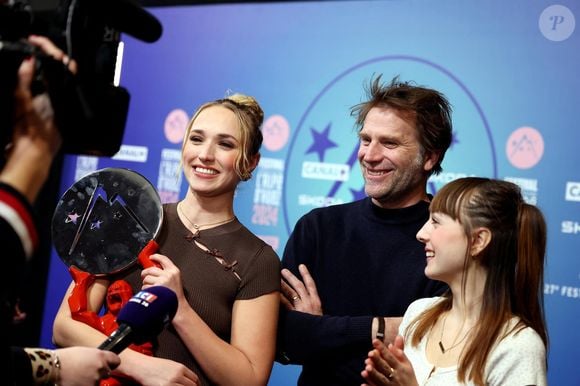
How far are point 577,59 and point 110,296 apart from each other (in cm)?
236

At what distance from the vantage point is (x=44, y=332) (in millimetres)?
5008

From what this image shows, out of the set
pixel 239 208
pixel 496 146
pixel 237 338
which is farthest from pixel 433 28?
pixel 237 338

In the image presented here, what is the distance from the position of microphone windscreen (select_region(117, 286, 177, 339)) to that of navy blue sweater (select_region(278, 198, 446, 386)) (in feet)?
2.45

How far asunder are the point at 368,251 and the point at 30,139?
1.53 m

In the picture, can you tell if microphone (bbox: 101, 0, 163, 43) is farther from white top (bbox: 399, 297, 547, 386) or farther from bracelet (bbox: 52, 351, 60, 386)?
white top (bbox: 399, 297, 547, 386)

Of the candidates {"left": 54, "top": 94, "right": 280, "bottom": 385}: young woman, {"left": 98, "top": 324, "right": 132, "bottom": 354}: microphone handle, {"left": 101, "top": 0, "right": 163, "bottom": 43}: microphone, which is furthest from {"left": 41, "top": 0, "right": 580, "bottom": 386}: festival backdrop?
{"left": 101, "top": 0, "right": 163, "bottom": 43}: microphone

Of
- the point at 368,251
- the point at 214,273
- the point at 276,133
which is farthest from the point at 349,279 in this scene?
the point at 276,133

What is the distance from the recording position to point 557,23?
12.5 ft

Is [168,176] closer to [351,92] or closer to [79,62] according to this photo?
[351,92]

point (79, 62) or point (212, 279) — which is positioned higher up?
point (79, 62)

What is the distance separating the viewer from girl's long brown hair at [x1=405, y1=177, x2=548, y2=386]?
2301mm

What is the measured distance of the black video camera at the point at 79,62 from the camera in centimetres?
153

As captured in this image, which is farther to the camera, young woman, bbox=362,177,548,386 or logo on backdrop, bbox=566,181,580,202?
logo on backdrop, bbox=566,181,580,202

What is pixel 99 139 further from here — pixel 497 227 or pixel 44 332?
pixel 44 332
